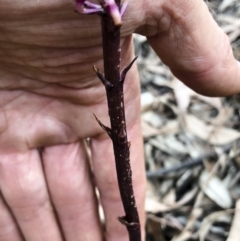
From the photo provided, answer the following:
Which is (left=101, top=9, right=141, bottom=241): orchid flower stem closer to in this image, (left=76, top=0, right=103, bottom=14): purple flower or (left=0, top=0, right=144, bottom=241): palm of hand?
(left=76, top=0, right=103, bottom=14): purple flower

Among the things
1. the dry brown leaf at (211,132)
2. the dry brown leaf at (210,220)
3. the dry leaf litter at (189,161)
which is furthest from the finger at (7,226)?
the dry brown leaf at (211,132)

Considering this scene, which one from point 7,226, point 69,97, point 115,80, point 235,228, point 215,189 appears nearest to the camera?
point 115,80

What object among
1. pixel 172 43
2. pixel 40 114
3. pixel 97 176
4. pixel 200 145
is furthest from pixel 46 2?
pixel 200 145

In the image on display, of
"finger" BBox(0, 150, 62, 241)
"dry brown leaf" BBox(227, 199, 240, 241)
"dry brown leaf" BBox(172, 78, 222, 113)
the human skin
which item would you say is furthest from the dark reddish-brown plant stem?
"dry brown leaf" BBox(172, 78, 222, 113)

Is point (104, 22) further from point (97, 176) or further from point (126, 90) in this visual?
point (97, 176)

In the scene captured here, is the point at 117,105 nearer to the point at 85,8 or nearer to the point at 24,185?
the point at 85,8

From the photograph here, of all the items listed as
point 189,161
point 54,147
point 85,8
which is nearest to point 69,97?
point 54,147
